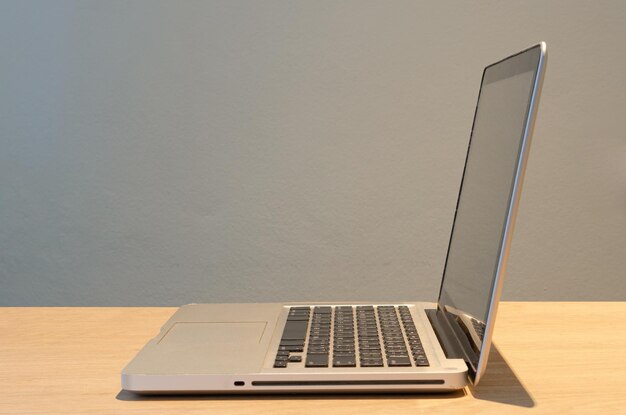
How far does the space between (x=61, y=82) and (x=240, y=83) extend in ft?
1.97

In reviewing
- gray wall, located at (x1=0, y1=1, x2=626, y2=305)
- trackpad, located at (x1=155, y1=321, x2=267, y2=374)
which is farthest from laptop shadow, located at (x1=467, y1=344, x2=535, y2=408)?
gray wall, located at (x1=0, y1=1, x2=626, y2=305)

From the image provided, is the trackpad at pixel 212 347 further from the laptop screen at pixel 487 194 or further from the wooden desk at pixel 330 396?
the laptop screen at pixel 487 194

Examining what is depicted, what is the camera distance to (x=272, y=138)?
2.51m

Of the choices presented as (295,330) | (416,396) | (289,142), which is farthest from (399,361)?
(289,142)

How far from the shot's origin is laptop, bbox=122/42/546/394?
721 mm

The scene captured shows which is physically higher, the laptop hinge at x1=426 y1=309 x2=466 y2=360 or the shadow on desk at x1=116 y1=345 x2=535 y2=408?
the laptop hinge at x1=426 y1=309 x2=466 y2=360

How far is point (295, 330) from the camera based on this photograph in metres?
0.86

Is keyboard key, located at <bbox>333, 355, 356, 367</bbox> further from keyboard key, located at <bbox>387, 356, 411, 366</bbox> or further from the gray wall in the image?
the gray wall

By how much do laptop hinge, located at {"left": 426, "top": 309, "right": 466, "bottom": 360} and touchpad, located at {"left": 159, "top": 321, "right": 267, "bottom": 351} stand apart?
20 cm

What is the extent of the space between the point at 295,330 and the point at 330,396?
0.46 feet

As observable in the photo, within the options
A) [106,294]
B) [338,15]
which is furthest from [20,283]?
[338,15]

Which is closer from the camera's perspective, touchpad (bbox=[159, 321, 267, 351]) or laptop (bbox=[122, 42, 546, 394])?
laptop (bbox=[122, 42, 546, 394])

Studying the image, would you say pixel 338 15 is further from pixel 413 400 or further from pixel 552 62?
pixel 413 400

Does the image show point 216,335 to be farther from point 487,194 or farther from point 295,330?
point 487,194
